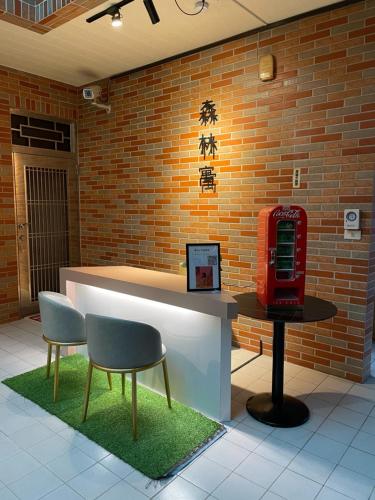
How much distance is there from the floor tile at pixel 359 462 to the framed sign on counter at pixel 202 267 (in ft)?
4.03

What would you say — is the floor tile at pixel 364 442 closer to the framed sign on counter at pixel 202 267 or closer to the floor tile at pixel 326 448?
the floor tile at pixel 326 448

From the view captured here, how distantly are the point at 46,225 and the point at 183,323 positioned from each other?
3.14 meters

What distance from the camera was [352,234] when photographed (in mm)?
2912

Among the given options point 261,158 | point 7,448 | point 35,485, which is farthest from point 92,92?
point 35,485

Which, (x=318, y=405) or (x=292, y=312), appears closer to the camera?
(x=292, y=312)

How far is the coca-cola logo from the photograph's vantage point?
2.45m

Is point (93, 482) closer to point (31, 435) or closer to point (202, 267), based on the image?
point (31, 435)

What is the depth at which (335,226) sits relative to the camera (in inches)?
118

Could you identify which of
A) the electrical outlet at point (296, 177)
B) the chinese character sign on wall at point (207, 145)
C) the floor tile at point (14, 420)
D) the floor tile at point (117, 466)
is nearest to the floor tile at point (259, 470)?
the floor tile at point (117, 466)

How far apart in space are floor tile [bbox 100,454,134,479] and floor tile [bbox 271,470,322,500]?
765 mm

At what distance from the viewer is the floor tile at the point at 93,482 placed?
6.02 feet

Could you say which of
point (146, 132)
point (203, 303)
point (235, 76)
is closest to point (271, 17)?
point (235, 76)

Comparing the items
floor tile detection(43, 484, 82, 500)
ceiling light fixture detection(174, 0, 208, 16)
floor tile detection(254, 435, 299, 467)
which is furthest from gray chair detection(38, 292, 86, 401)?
ceiling light fixture detection(174, 0, 208, 16)

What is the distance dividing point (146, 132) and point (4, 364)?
2.86 metres
